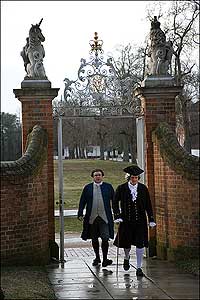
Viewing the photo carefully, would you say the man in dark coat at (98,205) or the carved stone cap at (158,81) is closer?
the man in dark coat at (98,205)

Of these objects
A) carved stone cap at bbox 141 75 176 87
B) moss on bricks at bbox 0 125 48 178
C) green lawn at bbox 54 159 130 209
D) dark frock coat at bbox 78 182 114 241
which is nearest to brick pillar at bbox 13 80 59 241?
moss on bricks at bbox 0 125 48 178

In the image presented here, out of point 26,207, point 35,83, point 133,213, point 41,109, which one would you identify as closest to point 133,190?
point 133,213

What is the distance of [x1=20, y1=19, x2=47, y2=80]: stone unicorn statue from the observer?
10.4 meters

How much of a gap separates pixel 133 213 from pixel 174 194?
40.0 inches

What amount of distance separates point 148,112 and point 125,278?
10.8 ft

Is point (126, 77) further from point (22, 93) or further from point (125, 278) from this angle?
point (125, 278)

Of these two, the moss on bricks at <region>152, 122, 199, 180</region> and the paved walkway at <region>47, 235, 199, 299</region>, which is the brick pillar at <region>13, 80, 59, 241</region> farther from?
the moss on bricks at <region>152, 122, 199, 180</region>

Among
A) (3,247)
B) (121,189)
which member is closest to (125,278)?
(121,189)

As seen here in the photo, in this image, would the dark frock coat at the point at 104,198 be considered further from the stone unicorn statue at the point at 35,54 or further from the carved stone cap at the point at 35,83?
the stone unicorn statue at the point at 35,54

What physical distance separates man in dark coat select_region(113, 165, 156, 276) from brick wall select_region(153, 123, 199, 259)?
783mm

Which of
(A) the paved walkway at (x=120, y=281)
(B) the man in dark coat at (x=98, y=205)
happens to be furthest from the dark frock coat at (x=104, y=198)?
(A) the paved walkway at (x=120, y=281)

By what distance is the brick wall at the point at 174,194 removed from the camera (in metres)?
9.34

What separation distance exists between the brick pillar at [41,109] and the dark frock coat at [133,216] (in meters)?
1.71

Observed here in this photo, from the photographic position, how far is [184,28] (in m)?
32.2
